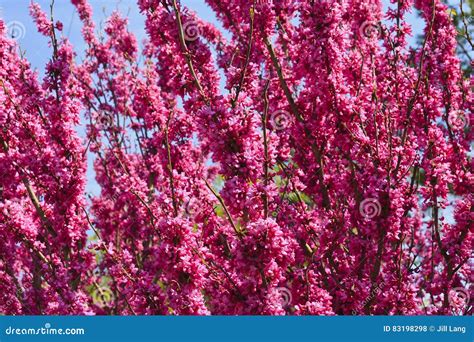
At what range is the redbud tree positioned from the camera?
568 cm

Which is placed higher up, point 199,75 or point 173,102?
point 173,102

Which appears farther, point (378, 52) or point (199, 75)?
point (378, 52)

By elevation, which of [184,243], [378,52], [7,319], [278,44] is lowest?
[7,319]

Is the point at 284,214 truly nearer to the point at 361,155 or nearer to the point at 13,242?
the point at 361,155

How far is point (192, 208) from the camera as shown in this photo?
754 centimetres

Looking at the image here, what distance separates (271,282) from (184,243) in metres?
0.93

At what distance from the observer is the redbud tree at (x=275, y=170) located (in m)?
5.68

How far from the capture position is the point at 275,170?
293 inches

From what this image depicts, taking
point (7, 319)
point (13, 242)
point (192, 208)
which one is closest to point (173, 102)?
point (192, 208)

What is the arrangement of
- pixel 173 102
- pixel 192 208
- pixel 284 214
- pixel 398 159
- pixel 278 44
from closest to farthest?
pixel 398 159
pixel 284 214
pixel 192 208
pixel 278 44
pixel 173 102

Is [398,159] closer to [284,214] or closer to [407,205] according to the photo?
[407,205]

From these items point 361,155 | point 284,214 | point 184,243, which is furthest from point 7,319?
point 361,155

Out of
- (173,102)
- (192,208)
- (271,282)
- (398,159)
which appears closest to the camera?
(271,282)

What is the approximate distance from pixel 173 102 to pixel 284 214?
3812mm
